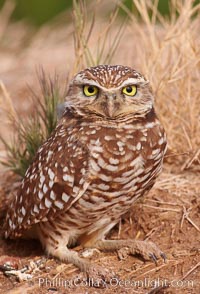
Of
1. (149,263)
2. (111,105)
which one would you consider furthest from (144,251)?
(111,105)

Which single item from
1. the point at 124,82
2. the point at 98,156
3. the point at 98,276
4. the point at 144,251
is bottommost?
the point at 98,276

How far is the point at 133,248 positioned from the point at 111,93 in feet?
3.82

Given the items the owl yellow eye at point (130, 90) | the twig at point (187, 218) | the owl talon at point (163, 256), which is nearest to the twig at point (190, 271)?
the owl talon at point (163, 256)

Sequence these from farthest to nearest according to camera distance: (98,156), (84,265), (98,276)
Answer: (84,265) < (98,276) < (98,156)

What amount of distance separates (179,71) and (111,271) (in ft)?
5.47

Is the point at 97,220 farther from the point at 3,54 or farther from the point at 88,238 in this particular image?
the point at 3,54

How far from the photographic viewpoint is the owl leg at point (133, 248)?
524cm

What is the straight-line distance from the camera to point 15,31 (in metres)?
11.0

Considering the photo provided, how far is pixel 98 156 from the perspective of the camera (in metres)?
4.89

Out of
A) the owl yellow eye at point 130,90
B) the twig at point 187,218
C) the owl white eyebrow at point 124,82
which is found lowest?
the twig at point 187,218

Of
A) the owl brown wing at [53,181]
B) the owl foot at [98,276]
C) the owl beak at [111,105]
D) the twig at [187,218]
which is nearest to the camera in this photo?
the owl beak at [111,105]

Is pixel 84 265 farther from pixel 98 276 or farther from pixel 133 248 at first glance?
pixel 133 248

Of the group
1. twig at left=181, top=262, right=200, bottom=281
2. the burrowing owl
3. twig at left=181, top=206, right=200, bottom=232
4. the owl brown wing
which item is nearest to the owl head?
the burrowing owl

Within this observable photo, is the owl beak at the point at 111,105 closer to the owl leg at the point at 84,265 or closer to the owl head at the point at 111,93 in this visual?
the owl head at the point at 111,93
